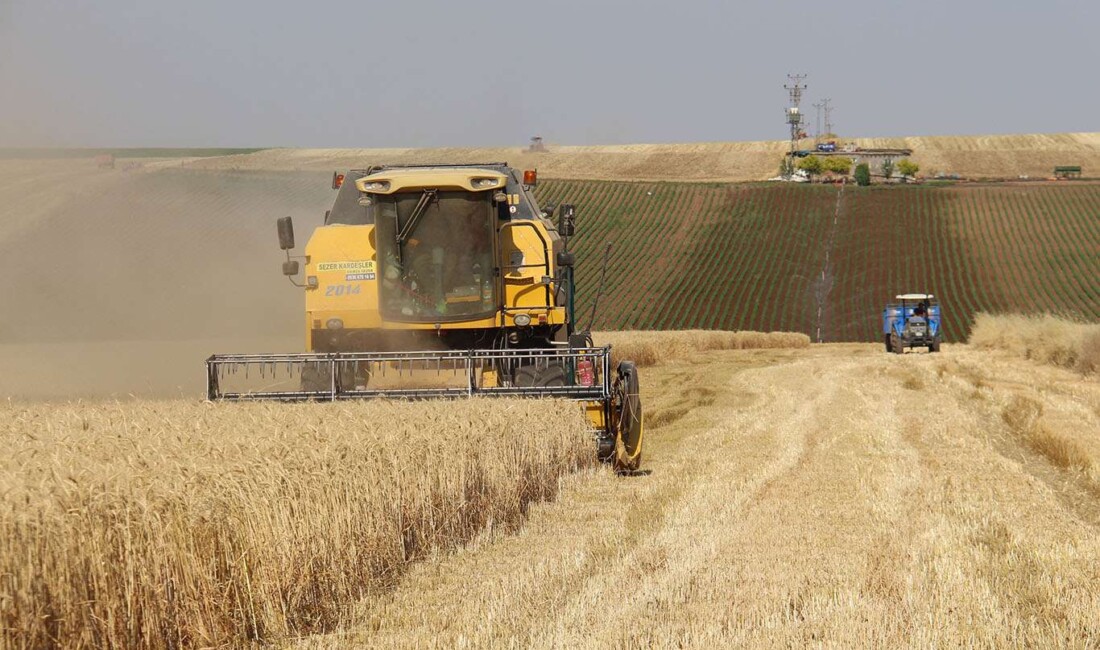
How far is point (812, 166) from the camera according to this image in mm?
88312

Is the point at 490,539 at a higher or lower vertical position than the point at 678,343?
higher

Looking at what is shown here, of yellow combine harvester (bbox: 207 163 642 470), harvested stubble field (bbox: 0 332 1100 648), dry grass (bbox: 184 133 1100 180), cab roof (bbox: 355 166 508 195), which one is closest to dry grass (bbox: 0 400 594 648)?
harvested stubble field (bbox: 0 332 1100 648)

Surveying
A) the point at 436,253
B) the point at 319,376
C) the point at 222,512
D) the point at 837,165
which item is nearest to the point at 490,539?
the point at 222,512

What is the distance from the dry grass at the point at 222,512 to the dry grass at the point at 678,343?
15754mm

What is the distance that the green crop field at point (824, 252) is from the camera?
150ft

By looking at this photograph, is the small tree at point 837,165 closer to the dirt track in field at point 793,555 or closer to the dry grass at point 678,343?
the dry grass at point 678,343

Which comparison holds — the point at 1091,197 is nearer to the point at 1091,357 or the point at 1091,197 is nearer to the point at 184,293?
the point at 1091,357

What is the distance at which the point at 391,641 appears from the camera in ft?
18.4

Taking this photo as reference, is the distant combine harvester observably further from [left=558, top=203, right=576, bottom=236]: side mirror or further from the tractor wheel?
the tractor wheel

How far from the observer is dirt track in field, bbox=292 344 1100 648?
5.68 m

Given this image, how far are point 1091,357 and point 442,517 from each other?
2116cm

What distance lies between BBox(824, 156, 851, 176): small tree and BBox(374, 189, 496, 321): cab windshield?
260 feet

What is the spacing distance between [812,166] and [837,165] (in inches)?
118

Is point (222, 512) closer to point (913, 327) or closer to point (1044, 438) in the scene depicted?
point (1044, 438)
